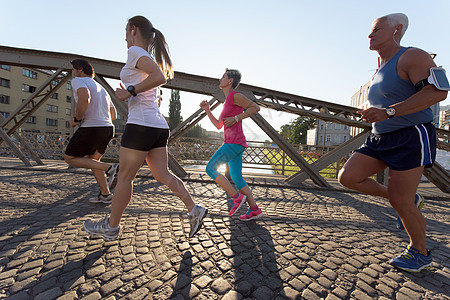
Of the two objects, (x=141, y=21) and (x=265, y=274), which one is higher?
(x=141, y=21)

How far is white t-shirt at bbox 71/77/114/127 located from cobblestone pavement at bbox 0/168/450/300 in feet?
3.96

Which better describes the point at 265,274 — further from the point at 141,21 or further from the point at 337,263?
the point at 141,21

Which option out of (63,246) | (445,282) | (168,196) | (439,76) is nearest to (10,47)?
(168,196)

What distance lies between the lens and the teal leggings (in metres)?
3.00

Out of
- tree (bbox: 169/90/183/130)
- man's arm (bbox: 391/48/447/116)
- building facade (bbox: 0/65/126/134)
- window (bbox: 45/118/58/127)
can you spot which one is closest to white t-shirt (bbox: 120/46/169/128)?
man's arm (bbox: 391/48/447/116)

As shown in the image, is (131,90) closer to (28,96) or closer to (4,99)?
(4,99)

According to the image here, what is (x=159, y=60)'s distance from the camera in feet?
8.20

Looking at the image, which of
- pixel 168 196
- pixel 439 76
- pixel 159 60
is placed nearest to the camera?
pixel 439 76

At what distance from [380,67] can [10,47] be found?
28.8ft

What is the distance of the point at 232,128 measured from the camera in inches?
122

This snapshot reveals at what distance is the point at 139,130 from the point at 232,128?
1.32m

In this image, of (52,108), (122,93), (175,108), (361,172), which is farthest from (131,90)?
(175,108)

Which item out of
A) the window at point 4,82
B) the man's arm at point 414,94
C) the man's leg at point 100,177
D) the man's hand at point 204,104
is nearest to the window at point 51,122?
the window at point 4,82

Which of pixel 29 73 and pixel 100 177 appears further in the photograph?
pixel 29 73
